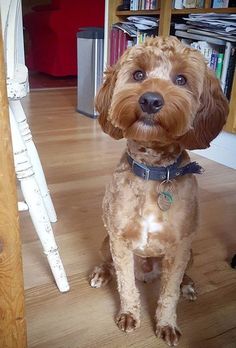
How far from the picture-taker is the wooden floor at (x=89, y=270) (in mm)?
920

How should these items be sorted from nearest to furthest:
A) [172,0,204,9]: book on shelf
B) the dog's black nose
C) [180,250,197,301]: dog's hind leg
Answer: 1. the dog's black nose
2. [180,250,197,301]: dog's hind leg
3. [172,0,204,9]: book on shelf

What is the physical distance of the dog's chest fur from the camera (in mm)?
833

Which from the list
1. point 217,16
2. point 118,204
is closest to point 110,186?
point 118,204

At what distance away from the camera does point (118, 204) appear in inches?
33.8

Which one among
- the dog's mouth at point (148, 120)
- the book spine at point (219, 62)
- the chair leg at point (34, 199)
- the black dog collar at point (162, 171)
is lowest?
the chair leg at point (34, 199)

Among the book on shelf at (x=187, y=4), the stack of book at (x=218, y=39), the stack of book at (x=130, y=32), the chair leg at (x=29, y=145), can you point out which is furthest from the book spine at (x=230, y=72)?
the chair leg at (x=29, y=145)

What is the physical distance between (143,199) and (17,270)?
33 cm

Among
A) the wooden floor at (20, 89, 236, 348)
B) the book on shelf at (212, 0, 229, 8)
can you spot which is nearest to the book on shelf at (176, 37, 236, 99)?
the book on shelf at (212, 0, 229, 8)

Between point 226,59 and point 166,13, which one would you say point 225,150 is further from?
point 166,13

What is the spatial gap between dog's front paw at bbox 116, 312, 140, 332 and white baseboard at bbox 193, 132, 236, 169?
4.19 ft

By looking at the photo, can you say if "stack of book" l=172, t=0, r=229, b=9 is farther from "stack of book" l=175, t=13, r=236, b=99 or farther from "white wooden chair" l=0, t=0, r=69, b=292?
"white wooden chair" l=0, t=0, r=69, b=292

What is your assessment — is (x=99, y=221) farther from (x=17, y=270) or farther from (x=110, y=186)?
(x=17, y=270)

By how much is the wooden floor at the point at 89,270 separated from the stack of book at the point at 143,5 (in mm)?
1012

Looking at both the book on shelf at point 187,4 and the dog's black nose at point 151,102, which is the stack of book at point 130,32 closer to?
the book on shelf at point 187,4
